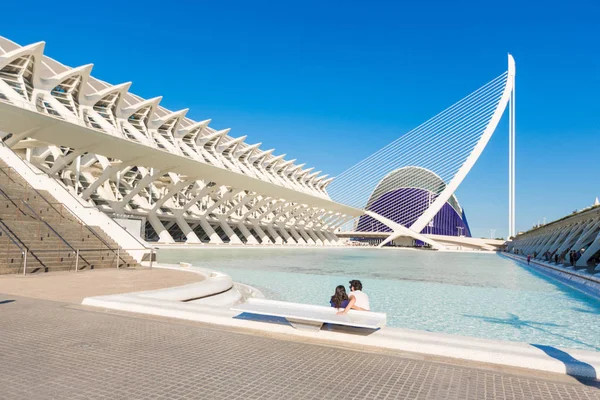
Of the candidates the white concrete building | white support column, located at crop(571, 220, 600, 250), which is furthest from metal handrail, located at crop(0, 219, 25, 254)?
white support column, located at crop(571, 220, 600, 250)

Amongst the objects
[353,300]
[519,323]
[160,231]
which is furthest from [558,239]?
[160,231]

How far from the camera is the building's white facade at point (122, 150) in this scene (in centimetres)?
1959

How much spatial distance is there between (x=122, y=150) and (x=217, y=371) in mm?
19928

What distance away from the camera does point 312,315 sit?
3.99m

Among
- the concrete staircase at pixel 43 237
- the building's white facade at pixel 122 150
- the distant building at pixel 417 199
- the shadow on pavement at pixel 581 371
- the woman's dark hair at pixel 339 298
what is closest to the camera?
the shadow on pavement at pixel 581 371

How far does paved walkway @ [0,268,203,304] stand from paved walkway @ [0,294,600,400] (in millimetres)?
1889

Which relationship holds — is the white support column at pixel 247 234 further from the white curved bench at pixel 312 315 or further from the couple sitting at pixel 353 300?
the white curved bench at pixel 312 315

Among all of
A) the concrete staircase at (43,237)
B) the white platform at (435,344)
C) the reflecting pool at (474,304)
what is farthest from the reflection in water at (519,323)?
the concrete staircase at (43,237)

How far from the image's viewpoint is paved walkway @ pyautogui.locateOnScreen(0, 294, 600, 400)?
262 cm

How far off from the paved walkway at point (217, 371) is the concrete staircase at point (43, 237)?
4786 mm

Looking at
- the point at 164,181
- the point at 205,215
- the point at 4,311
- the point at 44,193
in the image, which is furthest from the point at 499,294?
the point at 164,181

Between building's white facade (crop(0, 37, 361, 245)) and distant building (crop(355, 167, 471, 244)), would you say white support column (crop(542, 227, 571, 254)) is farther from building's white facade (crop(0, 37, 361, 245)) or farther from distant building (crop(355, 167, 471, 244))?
distant building (crop(355, 167, 471, 244))

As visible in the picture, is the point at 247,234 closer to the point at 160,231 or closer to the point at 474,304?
the point at 160,231

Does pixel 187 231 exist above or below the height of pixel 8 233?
above
